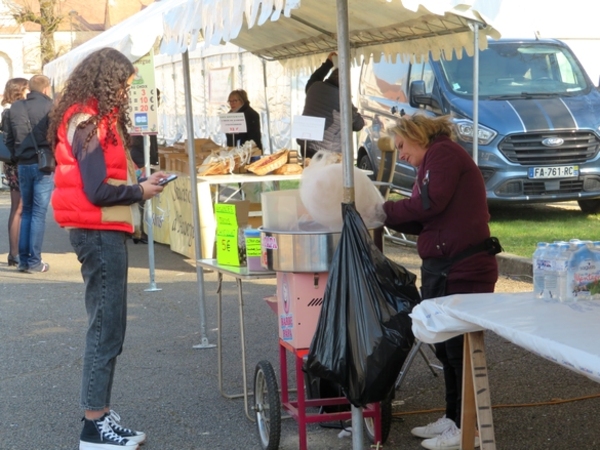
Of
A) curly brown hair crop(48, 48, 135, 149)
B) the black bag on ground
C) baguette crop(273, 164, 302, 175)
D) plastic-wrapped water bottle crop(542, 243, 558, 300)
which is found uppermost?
curly brown hair crop(48, 48, 135, 149)

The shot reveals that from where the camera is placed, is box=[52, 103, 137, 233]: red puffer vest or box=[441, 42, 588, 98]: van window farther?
box=[441, 42, 588, 98]: van window

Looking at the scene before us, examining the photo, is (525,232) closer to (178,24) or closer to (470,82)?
(470,82)

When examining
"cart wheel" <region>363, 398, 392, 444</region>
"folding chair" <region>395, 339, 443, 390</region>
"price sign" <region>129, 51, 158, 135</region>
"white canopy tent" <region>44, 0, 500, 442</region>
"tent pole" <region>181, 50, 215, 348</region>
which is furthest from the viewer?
"price sign" <region>129, 51, 158, 135</region>

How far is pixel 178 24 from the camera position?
522 cm

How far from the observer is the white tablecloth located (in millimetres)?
2935

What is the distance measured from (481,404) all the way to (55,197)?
220 centimetres

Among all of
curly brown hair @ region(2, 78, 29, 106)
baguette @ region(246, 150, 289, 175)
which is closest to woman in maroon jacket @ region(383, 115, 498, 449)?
baguette @ region(246, 150, 289, 175)

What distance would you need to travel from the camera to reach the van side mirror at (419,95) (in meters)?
11.4

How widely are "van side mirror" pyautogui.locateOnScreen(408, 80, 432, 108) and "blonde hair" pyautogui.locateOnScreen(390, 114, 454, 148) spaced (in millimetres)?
6961

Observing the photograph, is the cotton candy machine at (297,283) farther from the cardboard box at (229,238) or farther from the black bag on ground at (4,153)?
the black bag on ground at (4,153)

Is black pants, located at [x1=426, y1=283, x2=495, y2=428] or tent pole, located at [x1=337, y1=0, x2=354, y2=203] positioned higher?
tent pole, located at [x1=337, y1=0, x2=354, y2=203]

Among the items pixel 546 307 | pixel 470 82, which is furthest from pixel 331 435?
pixel 470 82

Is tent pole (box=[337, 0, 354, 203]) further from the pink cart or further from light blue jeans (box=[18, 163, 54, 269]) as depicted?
light blue jeans (box=[18, 163, 54, 269])

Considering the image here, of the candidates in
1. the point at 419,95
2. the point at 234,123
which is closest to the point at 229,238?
the point at 234,123
